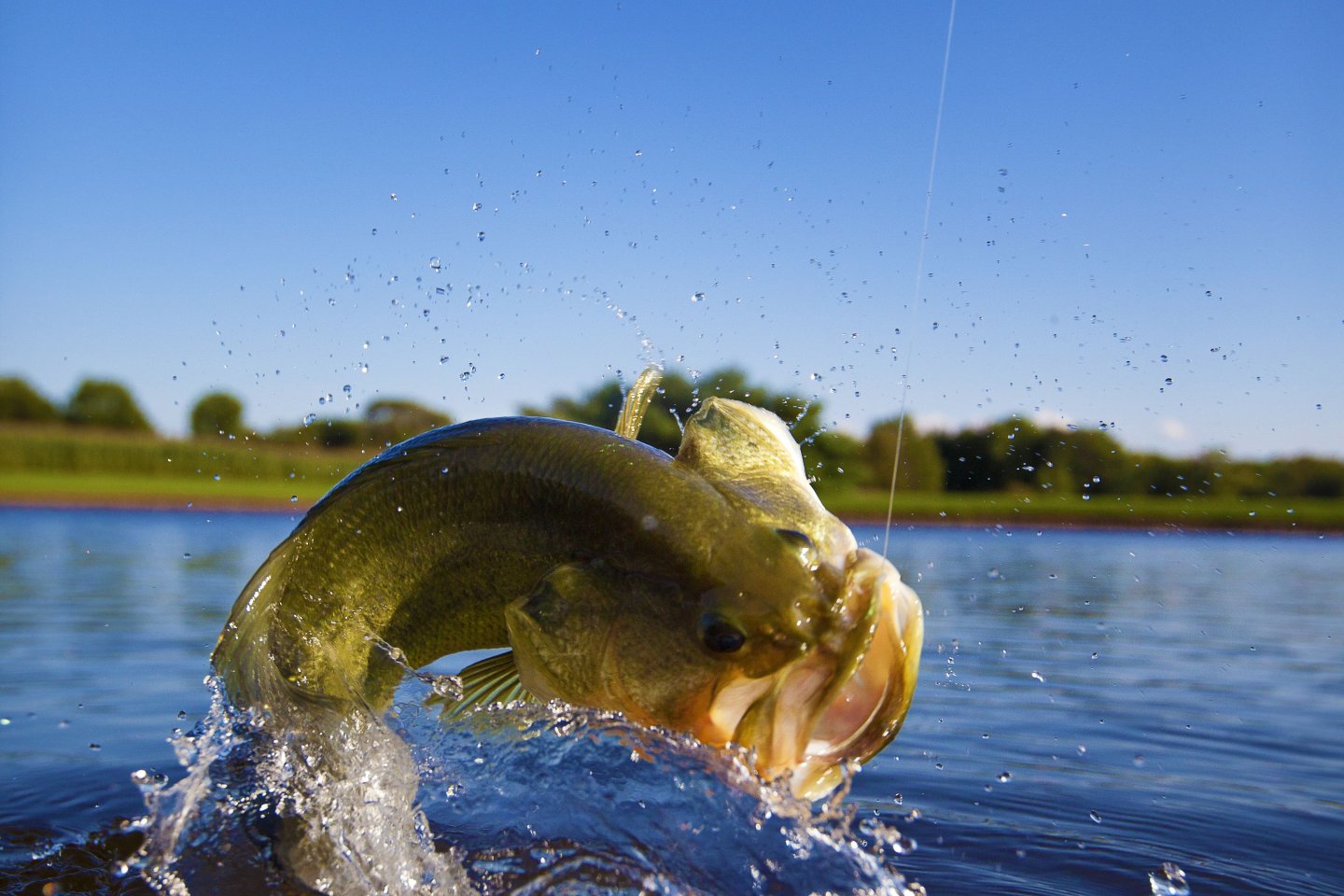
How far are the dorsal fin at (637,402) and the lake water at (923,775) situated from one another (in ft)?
2.37

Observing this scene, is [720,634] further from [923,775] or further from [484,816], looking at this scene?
[923,775]

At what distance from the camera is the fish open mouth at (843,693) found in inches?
79.0

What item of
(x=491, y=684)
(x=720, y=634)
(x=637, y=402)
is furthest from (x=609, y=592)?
(x=637, y=402)

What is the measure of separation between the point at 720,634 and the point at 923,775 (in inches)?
132

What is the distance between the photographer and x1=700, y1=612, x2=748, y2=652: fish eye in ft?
6.65

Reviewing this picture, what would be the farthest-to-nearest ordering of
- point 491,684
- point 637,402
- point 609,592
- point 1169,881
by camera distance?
1. point 1169,881
2. point 637,402
3. point 491,684
4. point 609,592

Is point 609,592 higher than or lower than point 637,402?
lower

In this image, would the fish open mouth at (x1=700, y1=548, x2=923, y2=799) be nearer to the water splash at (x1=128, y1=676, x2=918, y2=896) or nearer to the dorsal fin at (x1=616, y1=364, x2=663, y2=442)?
the water splash at (x1=128, y1=676, x2=918, y2=896)

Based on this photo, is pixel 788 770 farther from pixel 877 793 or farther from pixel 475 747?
pixel 877 793

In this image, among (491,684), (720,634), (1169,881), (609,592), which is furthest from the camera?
(1169,881)

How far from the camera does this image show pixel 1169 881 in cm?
369

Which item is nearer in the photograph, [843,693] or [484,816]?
[843,693]

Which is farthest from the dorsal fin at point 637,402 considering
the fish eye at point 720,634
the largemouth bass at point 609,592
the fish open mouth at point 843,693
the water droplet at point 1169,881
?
the water droplet at point 1169,881

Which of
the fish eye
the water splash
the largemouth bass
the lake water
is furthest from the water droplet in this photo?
the fish eye
